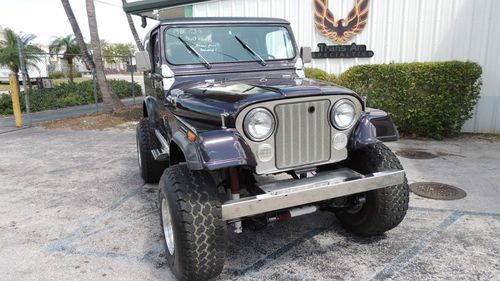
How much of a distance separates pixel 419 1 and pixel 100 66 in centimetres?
871

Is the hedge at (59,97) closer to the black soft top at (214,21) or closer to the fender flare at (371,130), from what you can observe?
the black soft top at (214,21)

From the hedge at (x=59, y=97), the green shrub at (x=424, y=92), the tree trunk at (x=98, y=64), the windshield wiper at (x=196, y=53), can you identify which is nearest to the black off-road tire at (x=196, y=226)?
the windshield wiper at (x=196, y=53)

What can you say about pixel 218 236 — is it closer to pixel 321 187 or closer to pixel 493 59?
pixel 321 187

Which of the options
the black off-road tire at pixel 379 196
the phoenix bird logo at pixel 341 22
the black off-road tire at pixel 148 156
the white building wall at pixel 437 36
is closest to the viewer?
the black off-road tire at pixel 379 196

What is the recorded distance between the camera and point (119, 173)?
19.0 ft

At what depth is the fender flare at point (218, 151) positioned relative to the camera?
96.7 inches

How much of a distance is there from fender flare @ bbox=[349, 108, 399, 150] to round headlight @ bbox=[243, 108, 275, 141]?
27.0 inches

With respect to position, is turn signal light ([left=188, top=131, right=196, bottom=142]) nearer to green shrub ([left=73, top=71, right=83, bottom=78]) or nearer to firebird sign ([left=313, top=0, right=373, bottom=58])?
firebird sign ([left=313, top=0, right=373, bottom=58])

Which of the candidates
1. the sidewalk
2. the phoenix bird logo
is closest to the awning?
the phoenix bird logo

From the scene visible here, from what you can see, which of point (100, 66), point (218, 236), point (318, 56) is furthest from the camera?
point (100, 66)

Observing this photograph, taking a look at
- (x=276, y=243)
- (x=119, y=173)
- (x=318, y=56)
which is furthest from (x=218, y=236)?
(x=318, y=56)

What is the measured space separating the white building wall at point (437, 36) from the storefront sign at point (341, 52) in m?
0.10

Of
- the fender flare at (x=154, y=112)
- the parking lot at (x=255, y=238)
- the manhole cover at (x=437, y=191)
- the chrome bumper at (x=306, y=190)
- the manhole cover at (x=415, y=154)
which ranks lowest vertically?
the parking lot at (x=255, y=238)

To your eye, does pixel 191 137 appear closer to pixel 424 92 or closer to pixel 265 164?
pixel 265 164
